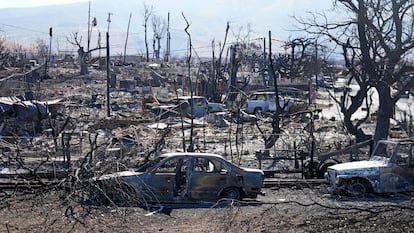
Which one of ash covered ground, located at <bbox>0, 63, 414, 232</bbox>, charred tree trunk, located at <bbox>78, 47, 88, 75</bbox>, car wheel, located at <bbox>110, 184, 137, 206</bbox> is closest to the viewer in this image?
ash covered ground, located at <bbox>0, 63, 414, 232</bbox>

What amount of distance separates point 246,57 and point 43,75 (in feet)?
65.2

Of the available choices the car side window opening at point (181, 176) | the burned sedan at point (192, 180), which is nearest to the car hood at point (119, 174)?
the burned sedan at point (192, 180)

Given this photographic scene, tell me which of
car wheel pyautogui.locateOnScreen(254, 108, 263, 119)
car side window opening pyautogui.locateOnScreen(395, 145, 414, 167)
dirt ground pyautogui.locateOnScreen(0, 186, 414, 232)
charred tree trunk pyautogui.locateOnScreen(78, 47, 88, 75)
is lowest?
dirt ground pyautogui.locateOnScreen(0, 186, 414, 232)

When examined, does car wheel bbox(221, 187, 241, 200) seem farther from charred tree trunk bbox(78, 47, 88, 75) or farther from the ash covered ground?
charred tree trunk bbox(78, 47, 88, 75)

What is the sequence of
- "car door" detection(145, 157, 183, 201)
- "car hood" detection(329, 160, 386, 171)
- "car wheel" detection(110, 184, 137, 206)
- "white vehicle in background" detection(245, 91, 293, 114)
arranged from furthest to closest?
"white vehicle in background" detection(245, 91, 293, 114)
"car hood" detection(329, 160, 386, 171)
"car door" detection(145, 157, 183, 201)
"car wheel" detection(110, 184, 137, 206)

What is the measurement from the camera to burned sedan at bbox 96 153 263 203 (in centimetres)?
1499

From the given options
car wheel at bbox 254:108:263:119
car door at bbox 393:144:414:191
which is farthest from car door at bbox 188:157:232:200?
car wheel at bbox 254:108:263:119

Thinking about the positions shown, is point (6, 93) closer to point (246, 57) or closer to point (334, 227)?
point (246, 57)

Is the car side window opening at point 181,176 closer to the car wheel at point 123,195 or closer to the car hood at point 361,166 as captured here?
the car wheel at point 123,195

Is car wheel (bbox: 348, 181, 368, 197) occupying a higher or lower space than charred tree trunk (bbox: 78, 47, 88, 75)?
lower

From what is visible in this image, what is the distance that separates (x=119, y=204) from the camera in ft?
46.0

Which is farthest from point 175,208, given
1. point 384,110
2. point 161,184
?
point 384,110

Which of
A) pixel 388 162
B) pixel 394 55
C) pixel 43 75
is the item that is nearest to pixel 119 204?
pixel 388 162

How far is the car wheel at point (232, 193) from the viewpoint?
1529cm
